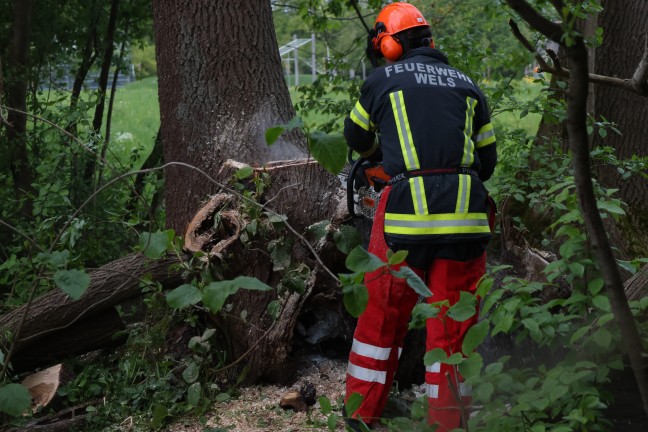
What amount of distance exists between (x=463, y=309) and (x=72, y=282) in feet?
3.53

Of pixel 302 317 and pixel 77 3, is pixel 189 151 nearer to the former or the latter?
pixel 302 317

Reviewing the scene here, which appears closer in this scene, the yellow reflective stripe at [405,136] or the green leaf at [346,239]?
the green leaf at [346,239]

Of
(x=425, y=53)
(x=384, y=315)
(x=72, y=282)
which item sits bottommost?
(x=384, y=315)

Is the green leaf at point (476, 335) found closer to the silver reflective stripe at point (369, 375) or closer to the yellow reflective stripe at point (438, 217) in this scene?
the yellow reflective stripe at point (438, 217)

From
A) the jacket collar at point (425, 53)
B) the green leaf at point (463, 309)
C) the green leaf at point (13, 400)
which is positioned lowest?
the green leaf at point (13, 400)

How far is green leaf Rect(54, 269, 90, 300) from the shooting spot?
2.26 metres

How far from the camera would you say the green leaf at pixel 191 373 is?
169 inches

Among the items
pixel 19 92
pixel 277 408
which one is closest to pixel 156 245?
pixel 277 408

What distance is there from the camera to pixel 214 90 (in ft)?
15.8

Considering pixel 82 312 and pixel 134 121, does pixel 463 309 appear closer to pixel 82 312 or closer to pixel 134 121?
pixel 82 312

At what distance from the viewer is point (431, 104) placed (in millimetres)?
3752

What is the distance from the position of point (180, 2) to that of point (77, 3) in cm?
339

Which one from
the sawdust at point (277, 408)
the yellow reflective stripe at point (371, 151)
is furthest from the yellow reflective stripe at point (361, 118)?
the sawdust at point (277, 408)

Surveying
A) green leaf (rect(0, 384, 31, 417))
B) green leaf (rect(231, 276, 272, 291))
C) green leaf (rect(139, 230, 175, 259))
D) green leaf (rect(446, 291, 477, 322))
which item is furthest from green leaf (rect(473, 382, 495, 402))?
green leaf (rect(0, 384, 31, 417))
